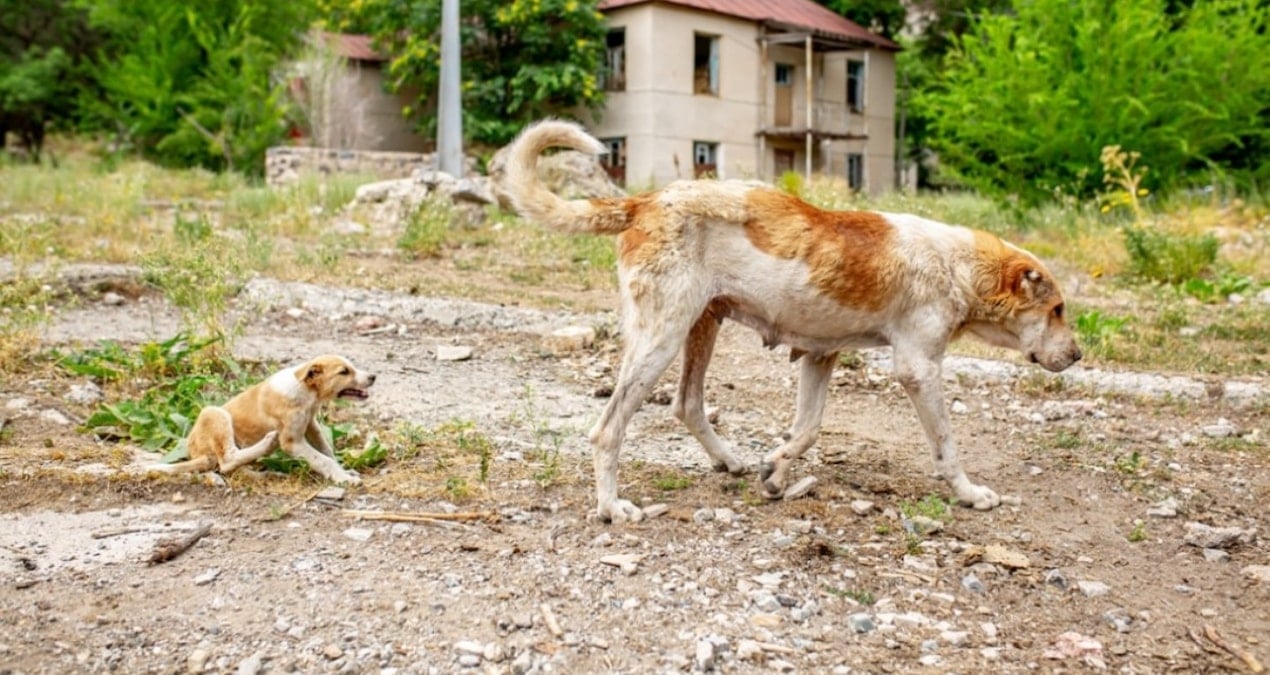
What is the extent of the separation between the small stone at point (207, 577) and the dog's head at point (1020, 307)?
3401mm

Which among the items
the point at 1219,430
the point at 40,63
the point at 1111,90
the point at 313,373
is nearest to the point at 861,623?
the point at 313,373

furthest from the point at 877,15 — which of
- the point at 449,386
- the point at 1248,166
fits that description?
the point at 449,386

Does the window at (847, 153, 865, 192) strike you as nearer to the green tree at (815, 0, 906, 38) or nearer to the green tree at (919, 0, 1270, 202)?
the green tree at (815, 0, 906, 38)

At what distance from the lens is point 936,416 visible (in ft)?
16.5

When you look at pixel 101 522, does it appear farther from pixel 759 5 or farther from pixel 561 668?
pixel 759 5

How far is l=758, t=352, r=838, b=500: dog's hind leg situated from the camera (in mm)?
5113

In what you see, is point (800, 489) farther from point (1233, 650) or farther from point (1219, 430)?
point (1219, 430)

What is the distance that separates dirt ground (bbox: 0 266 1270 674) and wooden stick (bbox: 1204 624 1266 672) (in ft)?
0.04

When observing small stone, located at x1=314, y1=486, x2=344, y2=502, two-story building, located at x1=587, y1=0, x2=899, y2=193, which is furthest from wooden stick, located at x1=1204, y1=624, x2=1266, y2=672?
two-story building, located at x1=587, y1=0, x2=899, y2=193

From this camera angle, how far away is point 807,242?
484 centimetres

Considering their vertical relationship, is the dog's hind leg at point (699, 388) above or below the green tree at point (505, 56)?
below

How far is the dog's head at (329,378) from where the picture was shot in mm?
5156

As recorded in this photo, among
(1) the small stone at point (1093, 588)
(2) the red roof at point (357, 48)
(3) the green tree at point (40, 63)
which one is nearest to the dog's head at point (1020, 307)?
(1) the small stone at point (1093, 588)

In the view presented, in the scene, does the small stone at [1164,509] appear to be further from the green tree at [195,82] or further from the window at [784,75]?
the window at [784,75]
